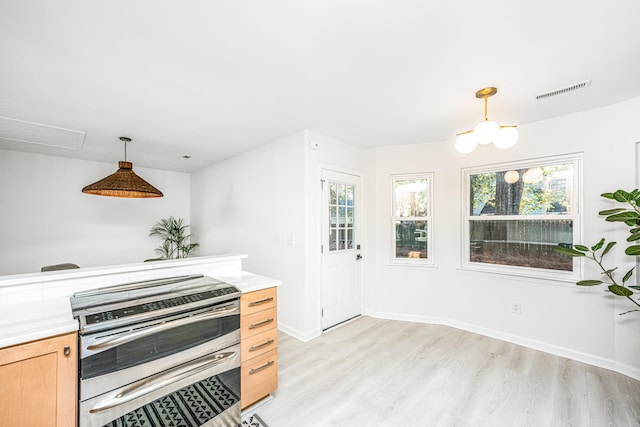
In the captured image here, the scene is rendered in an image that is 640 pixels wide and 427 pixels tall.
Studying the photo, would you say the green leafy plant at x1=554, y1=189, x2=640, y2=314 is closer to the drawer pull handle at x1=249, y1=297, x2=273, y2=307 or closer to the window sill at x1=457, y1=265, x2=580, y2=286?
the window sill at x1=457, y1=265, x2=580, y2=286

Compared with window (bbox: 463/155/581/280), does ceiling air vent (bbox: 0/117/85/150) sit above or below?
above

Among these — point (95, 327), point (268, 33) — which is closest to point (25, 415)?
point (95, 327)

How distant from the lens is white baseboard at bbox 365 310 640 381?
2.42 m

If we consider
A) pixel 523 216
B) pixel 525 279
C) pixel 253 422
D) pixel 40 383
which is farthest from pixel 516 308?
pixel 40 383

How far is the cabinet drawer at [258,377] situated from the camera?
1.93m

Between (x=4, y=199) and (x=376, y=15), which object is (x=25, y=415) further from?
(x=4, y=199)

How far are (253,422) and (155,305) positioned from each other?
108cm

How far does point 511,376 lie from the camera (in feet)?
7.80

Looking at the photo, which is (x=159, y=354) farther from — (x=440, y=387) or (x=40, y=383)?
(x=440, y=387)

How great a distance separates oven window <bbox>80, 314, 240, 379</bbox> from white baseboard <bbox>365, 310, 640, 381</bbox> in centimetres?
260

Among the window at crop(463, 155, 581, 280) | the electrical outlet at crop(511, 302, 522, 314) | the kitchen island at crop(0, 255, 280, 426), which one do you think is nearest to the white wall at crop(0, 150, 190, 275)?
the kitchen island at crop(0, 255, 280, 426)

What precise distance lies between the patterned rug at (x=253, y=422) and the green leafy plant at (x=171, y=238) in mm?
4026

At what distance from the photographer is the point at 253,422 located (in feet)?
6.05

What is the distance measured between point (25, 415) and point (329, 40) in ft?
8.01
